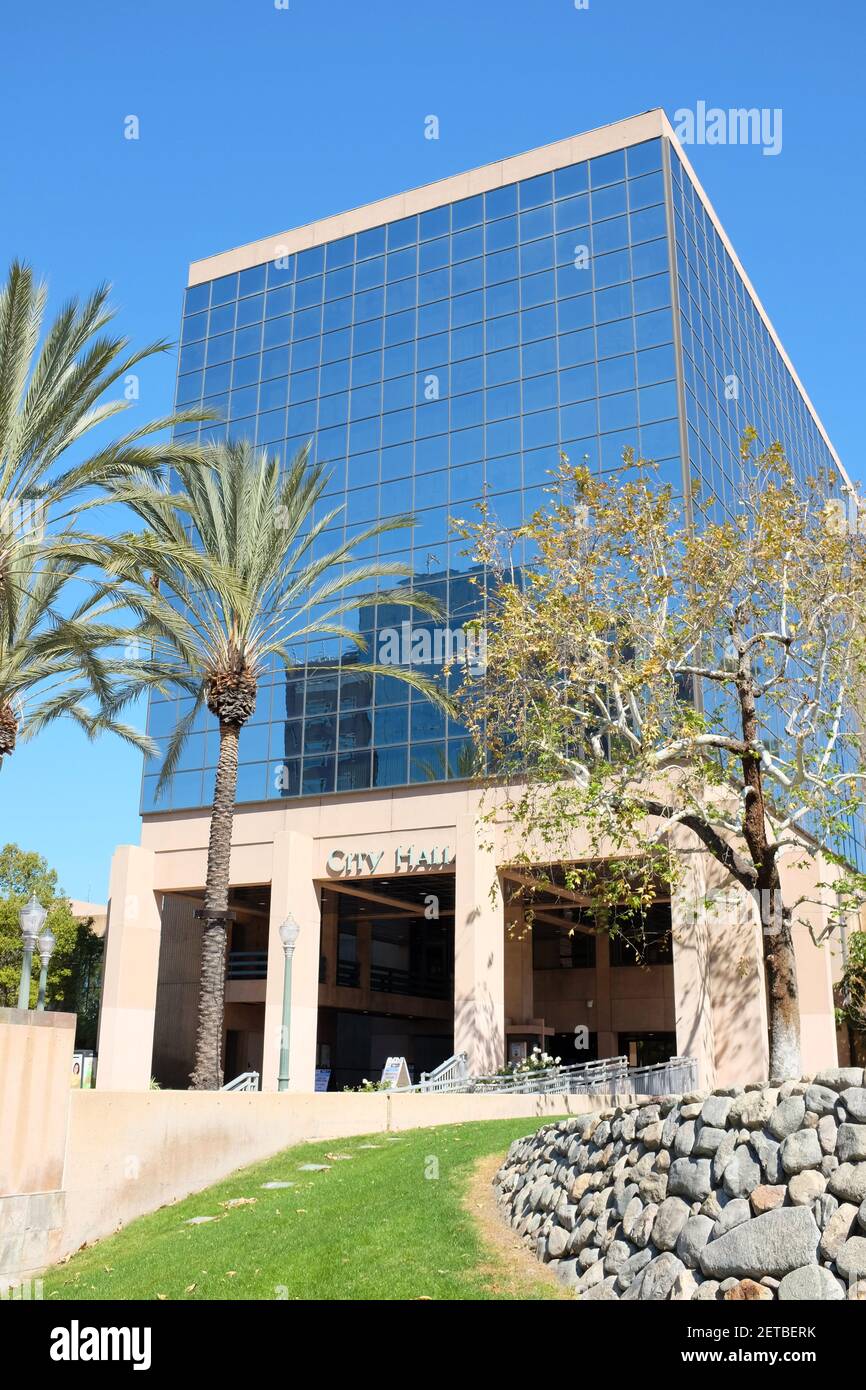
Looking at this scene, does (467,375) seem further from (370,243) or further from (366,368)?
(370,243)

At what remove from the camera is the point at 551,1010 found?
4528 centimetres

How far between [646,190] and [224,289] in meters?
16.6

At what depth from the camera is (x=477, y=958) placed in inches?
1201

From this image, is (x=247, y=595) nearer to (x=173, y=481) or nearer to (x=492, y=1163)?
(x=492, y=1163)

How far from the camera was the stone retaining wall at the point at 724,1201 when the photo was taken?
784 centimetres

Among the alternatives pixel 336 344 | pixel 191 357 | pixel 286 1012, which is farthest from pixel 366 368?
pixel 286 1012

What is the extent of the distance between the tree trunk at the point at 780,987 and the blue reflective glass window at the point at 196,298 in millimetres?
37376

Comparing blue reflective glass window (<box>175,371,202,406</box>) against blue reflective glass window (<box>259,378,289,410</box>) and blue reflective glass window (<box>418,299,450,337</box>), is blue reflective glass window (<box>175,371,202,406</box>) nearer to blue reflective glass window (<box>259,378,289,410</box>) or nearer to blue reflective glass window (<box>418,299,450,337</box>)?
blue reflective glass window (<box>259,378,289,410</box>)

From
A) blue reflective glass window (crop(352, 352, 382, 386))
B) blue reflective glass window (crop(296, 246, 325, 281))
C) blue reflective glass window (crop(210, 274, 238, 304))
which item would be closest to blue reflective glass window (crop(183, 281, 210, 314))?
blue reflective glass window (crop(210, 274, 238, 304))

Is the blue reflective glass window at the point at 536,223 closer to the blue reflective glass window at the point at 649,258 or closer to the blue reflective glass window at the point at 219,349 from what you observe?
the blue reflective glass window at the point at 649,258

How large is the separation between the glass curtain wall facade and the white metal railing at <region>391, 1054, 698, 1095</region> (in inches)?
343

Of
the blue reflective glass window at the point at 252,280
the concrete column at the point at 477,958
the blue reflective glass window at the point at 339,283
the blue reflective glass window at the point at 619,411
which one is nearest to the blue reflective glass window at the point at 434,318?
the blue reflective glass window at the point at 339,283

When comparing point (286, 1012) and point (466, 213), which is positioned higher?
point (466, 213)

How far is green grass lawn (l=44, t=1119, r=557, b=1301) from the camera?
32.9ft
